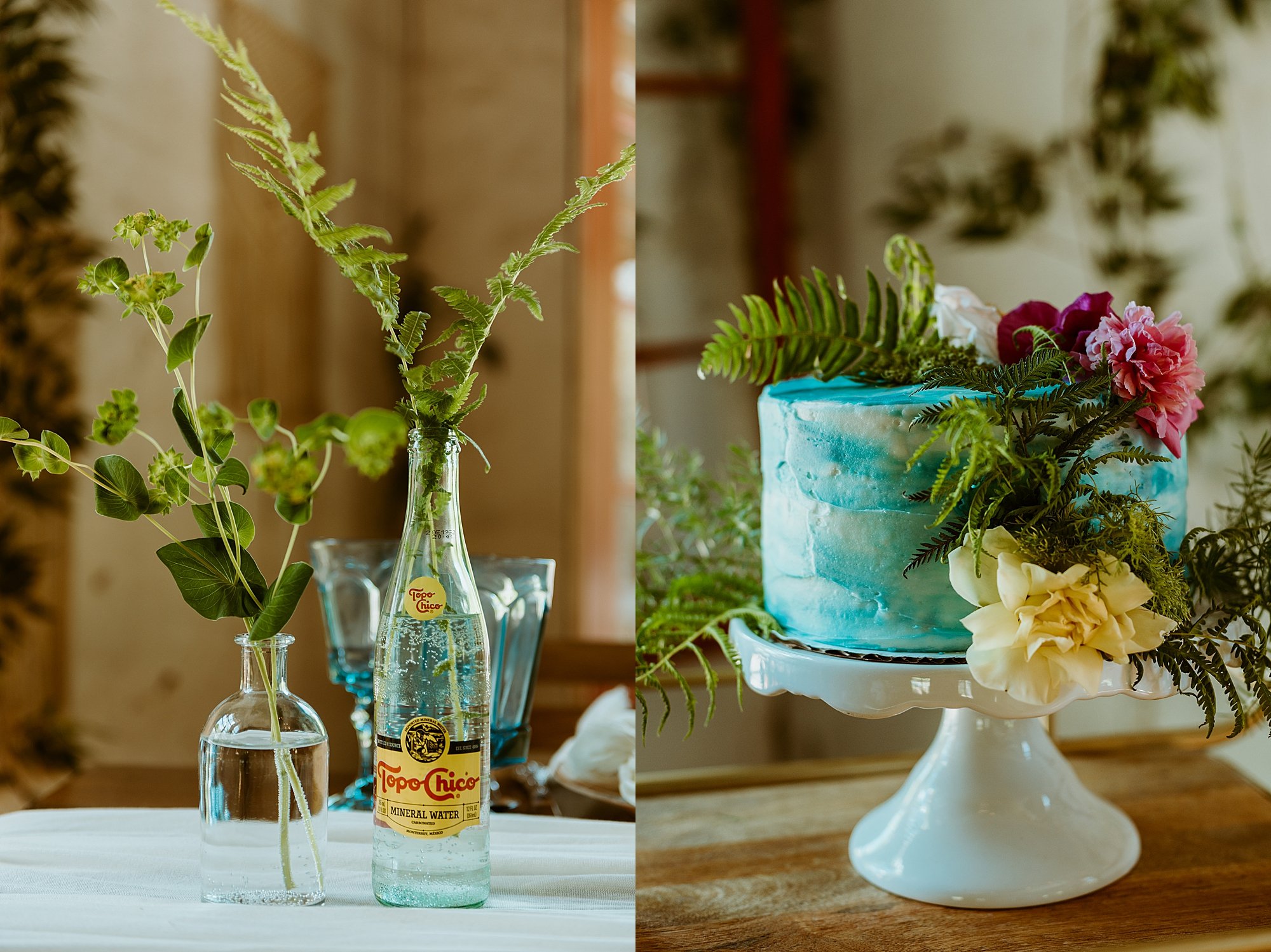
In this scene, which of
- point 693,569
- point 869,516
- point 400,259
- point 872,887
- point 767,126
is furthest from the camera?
point 767,126

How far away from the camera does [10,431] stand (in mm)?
622

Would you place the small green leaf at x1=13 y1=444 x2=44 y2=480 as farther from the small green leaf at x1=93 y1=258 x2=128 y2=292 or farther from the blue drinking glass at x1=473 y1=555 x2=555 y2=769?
the blue drinking glass at x1=473 y1=555 x2=555 y2=769

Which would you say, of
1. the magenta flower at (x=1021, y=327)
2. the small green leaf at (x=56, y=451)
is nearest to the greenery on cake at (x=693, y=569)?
the magenta flower at (x=1021, y=327)

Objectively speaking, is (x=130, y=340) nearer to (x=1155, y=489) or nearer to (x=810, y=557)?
(x=810, y=557)

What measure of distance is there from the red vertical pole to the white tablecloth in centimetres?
95

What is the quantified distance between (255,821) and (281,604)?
5.1 inches

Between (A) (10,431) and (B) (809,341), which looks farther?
(B) (809,341)

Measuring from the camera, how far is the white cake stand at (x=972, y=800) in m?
0.68

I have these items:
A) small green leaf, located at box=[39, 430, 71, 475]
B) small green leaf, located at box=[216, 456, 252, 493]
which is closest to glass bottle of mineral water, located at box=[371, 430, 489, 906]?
small green leaf, located at box=[216, 456, 252, 493]

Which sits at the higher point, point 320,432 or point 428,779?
point 320,432

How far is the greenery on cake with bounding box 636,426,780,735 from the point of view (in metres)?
0.83

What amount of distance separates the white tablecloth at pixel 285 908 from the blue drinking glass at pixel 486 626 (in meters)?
0.08

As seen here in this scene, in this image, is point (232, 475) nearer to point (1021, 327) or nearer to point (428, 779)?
point (428, 779)

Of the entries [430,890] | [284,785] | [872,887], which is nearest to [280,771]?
[284,785]
